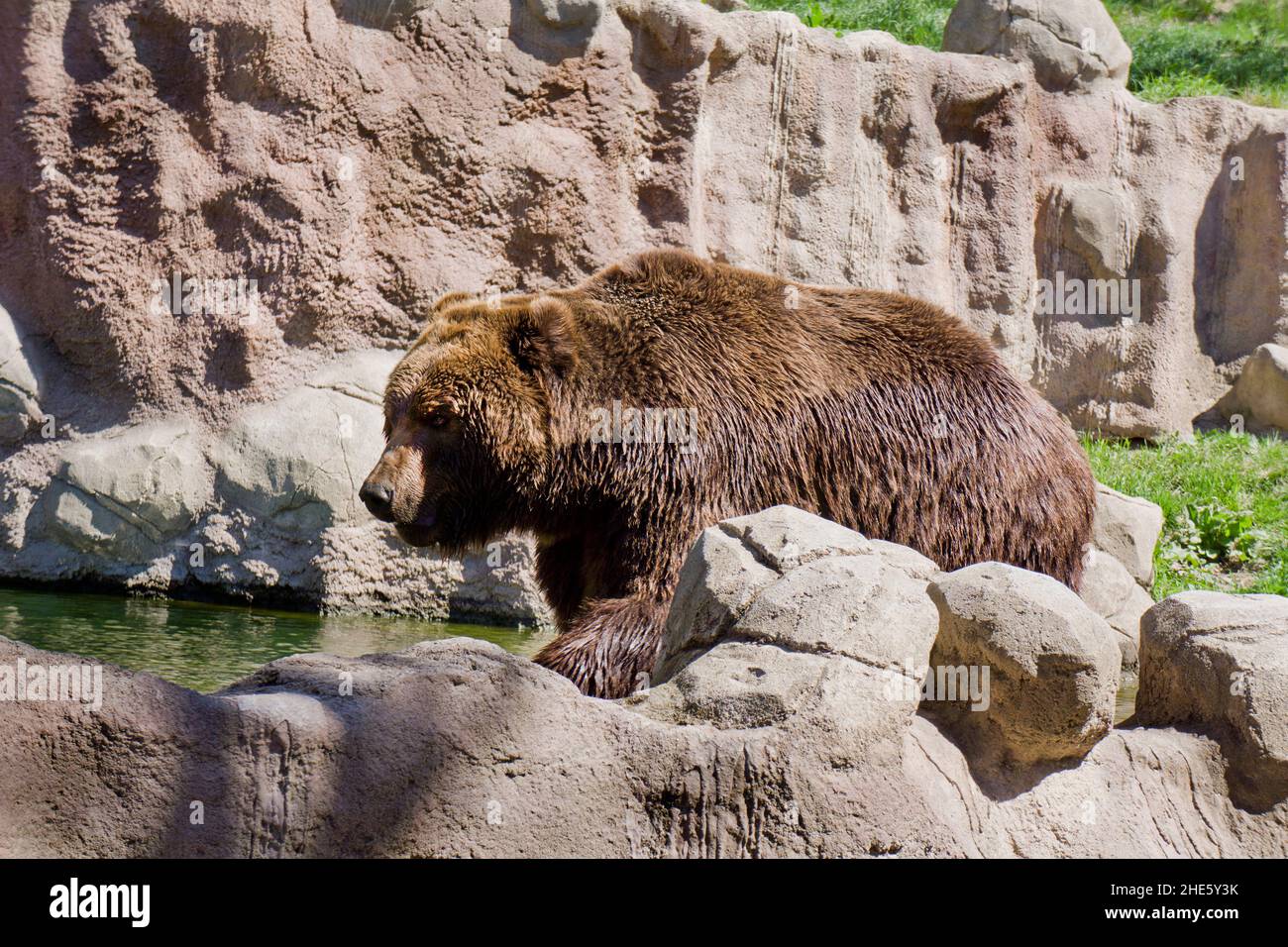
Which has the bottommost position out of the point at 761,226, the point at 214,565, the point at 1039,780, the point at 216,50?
the point at 214,565

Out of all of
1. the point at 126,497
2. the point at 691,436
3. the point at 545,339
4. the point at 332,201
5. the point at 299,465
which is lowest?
the point at 126,497

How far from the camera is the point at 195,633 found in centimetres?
667

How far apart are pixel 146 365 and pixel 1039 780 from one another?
6.85 m

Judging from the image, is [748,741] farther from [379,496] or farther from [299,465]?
[299,465]

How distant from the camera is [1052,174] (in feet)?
37.2

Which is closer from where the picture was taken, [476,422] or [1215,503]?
[476,422]

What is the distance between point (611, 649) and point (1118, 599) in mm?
3734

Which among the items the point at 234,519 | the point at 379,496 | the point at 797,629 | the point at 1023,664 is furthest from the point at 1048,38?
the point at 797,629

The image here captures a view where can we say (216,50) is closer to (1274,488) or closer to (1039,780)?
(1039,780)

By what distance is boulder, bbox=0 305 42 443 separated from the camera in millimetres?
8594

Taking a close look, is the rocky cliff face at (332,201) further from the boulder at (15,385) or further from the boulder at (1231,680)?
the boulder at (1231,680)

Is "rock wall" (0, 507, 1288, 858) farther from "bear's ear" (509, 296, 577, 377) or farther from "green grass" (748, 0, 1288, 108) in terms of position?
"green grass" (748, 0, 1288, 108)

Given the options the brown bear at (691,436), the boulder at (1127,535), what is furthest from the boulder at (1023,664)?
the boulder at (1127,535)
